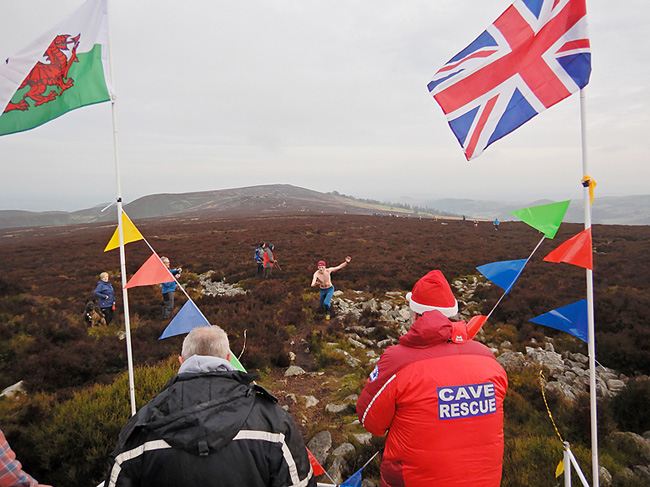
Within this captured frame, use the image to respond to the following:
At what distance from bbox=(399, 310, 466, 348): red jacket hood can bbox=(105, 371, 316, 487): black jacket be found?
40.3 inches

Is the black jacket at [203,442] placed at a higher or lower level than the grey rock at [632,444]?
higher

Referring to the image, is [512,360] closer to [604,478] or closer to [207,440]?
[604,478]

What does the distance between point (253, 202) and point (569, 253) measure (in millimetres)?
145784

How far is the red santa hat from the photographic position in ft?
8.93

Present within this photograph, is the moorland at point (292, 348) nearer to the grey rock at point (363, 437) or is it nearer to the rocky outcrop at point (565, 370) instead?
the grey rock at point (363, 437)

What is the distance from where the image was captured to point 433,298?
8.93ft

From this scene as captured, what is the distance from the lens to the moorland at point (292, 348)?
163 inches

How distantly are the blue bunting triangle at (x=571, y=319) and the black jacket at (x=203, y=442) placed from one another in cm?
310

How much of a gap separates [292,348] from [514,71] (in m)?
6.97

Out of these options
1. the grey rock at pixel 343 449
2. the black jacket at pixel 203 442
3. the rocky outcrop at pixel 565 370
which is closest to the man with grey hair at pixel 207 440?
the black jacket at pixel 203 442

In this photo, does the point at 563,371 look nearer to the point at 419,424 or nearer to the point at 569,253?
the point at 569,253

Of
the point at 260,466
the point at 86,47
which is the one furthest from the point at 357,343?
the point at 86,47

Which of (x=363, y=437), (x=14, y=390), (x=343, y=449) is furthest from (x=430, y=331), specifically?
(x=14, y=390)

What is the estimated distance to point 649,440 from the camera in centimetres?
429
